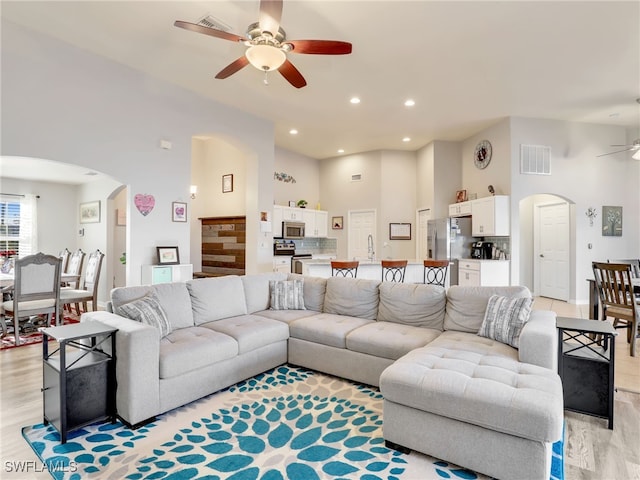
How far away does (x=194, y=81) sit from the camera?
5.02 meters

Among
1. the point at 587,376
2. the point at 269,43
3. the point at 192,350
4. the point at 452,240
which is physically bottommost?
the point at 587,376

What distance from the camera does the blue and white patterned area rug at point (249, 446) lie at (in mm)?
1906

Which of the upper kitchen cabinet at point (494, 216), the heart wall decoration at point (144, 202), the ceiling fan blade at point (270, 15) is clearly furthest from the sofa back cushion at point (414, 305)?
the upper kitchen cabinet at point (494, 216)

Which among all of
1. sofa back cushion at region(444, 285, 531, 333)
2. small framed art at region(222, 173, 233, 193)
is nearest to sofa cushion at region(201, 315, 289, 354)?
sofa back cushion at region(444, 285, 531, 333)

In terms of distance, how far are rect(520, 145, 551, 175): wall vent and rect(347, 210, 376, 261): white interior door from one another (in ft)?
11.7

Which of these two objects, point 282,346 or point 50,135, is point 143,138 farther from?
point 282,346

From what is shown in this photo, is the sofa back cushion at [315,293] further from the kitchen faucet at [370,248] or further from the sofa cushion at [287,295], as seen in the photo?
the kitchen faucet at [370,248]

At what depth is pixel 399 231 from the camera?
889 cm

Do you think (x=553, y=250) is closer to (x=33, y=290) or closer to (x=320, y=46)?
(x=320, y=46)

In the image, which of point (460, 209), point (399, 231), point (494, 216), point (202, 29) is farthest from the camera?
point (399, 231)

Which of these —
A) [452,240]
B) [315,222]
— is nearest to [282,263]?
[315,222]

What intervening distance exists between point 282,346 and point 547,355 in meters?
2.21

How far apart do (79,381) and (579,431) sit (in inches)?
132

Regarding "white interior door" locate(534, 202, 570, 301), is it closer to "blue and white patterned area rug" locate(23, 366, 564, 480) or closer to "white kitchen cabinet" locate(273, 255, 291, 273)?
"white kitchen cabinet" locate(273, 255, 291, 273)
